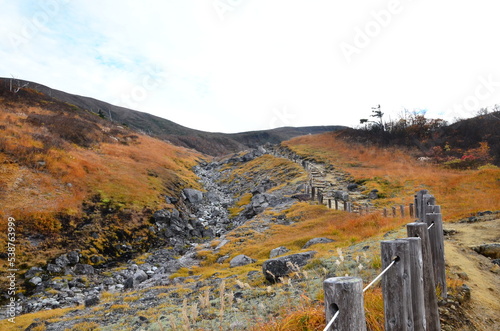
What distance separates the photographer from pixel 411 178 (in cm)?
2781

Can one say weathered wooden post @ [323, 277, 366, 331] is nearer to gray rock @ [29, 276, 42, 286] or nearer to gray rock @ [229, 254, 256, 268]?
gray rock @ [229, 254, 256, 268]

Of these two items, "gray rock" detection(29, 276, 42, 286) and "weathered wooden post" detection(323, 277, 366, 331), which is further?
"gray rock" detection(29, 276, 42, 286)

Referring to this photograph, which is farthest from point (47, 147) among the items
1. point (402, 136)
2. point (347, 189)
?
point (402, 136)

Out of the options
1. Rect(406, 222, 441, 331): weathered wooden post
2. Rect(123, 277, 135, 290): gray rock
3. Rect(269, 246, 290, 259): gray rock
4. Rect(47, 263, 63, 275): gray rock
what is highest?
Rect(406, 222, 441, 331): weathered wooden post

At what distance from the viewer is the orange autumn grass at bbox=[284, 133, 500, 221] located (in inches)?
683

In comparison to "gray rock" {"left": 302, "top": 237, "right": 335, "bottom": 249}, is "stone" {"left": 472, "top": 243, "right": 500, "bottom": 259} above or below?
above

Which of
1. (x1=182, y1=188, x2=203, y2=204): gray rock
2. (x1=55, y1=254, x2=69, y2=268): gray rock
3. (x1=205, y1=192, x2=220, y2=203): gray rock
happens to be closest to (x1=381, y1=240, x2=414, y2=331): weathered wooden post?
(x1=55, y1=254, x2=69, y2=268): gray rock

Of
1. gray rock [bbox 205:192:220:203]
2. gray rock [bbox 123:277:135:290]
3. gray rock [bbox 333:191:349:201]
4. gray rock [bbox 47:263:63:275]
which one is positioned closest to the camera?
gray rock [bbox 123:277:135:290]

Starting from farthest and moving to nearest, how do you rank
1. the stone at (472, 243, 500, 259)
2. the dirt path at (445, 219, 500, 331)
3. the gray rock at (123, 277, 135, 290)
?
the gray rock at (123, 277, 135, 290) < the stone at (472, 243, 500, 259) < the dirt path at (445, 219, 500, 331)

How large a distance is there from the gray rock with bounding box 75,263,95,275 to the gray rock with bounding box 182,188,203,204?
54.3 ft

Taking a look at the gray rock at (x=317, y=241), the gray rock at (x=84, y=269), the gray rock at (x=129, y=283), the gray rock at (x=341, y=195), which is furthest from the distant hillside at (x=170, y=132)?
the gray rock at (x=317, y=241)

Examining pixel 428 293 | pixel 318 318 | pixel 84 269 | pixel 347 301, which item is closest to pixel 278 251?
pixel 318 318

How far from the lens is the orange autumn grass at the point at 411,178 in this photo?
17.3 metres

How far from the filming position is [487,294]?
5.65m
